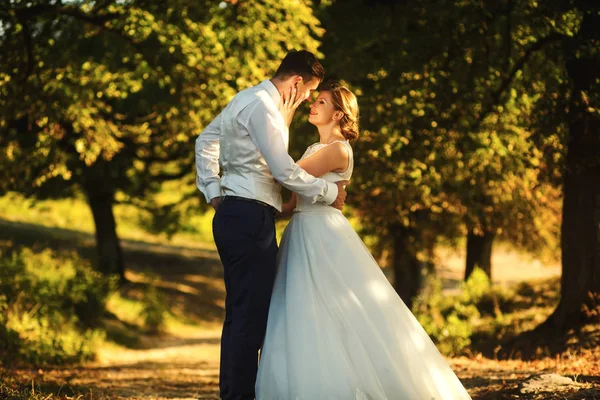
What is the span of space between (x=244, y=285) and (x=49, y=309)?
844 centimetres

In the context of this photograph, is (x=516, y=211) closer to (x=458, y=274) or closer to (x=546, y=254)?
(x=546, y=254)

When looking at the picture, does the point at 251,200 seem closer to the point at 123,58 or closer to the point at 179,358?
the point at 123,58

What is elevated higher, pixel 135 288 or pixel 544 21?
pixel 544 21

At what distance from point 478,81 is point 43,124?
675cm

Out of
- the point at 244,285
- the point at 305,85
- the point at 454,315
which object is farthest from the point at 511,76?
the point at 244,285

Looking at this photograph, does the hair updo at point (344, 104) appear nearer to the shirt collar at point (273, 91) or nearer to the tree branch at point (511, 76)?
the shirt collar at point (273, 91)

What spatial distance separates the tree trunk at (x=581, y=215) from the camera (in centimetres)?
997

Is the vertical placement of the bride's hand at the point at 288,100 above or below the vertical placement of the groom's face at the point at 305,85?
below

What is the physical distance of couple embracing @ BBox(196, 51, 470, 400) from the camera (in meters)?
5.27

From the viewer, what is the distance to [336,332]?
5363 mm

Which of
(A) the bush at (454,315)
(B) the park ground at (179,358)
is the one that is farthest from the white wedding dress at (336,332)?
(A) the bush at (454,315)

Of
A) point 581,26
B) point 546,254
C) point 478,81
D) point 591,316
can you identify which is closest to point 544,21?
point 581,26

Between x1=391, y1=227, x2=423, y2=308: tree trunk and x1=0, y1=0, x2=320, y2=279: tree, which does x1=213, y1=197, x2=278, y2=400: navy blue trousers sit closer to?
x1=0, y1=0, x2=320, y2=279: tree

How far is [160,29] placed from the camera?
39.7 ft
